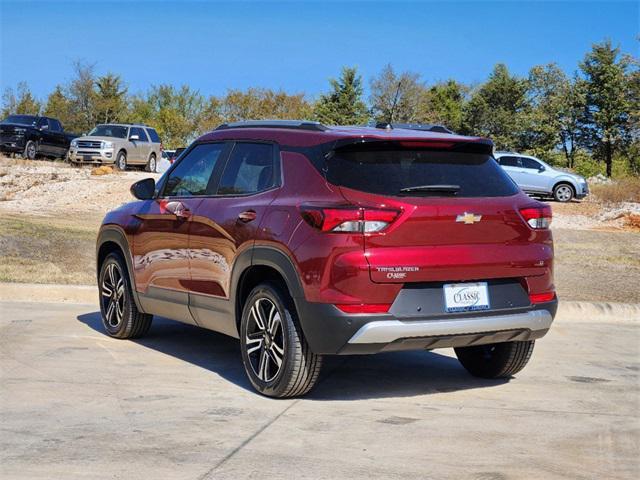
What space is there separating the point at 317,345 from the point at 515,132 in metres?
62.6

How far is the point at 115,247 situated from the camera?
861 cm

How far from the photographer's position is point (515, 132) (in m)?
66.4

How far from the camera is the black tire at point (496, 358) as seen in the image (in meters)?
6.86

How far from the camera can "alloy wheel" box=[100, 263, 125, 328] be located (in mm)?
8438

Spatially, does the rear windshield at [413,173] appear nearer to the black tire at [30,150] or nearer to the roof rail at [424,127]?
the roof rail at [424,127]

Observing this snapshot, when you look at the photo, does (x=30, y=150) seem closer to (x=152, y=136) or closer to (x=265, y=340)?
(x=152, y=136)

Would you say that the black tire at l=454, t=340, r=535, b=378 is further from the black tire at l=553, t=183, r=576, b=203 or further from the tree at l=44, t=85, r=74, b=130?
the tree at l=44, t=85, r=74, b=130

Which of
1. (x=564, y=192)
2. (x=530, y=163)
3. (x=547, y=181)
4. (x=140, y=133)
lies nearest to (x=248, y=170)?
(x=547, y=181)

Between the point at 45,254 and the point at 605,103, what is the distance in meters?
50.4

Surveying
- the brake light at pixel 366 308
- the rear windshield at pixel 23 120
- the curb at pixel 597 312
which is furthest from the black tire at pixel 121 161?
the brake light at pixel 366 308

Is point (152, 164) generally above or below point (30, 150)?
below

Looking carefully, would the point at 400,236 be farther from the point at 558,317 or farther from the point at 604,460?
the point at 558,317

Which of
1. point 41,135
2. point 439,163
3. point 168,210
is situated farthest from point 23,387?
point 41,135

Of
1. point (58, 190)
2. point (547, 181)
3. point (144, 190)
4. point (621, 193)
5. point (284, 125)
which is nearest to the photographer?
point (284, 125)
